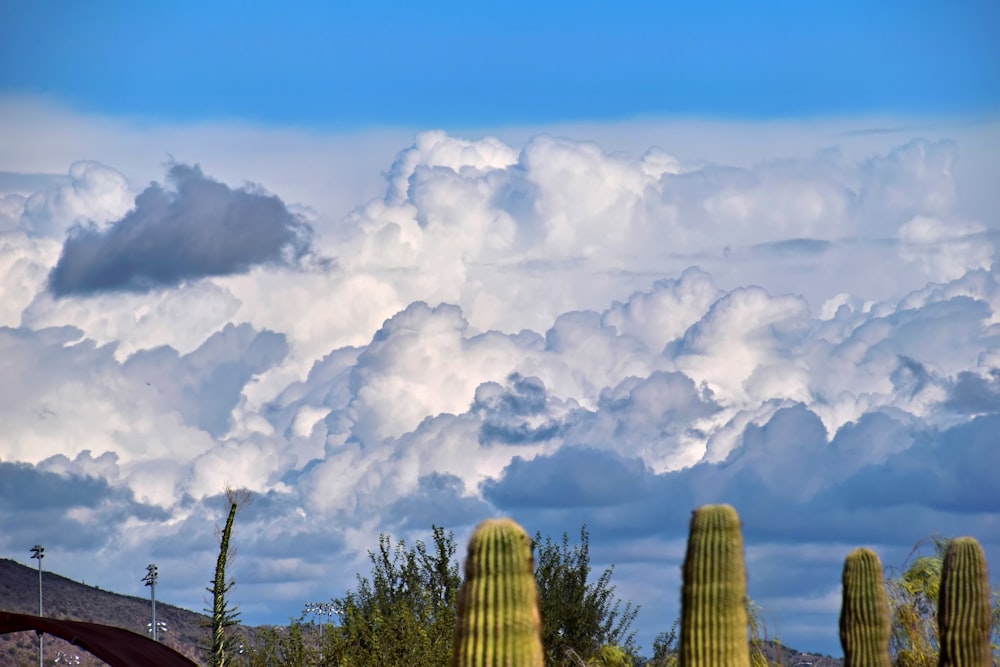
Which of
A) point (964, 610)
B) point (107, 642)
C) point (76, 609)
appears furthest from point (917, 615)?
point (76, 609)

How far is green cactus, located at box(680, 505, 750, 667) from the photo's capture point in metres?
15.1

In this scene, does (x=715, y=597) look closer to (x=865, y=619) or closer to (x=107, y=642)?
(x=865, y=619)

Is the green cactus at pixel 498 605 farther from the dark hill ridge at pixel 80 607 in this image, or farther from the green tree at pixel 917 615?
the dark hill ridge at pixel 80 607

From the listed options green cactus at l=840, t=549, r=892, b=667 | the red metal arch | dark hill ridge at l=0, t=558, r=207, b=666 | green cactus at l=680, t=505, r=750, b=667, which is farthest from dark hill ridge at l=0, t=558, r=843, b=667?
green cactus at l=680, t=505, r=750, b=667

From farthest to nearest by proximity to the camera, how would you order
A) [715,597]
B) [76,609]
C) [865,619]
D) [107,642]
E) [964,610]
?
[76,609] → [107,642] → [964,610] → [865,619] → [715,597]

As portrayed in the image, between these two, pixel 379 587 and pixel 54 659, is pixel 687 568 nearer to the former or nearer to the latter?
pixel 379 587

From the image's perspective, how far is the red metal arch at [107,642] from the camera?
2745 cm

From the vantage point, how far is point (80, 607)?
132125mm

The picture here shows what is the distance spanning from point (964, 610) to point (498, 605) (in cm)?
758

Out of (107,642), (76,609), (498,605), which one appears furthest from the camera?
(76,609)

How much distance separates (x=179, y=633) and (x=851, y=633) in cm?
11683

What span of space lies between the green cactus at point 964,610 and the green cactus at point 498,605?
6993 millimetres

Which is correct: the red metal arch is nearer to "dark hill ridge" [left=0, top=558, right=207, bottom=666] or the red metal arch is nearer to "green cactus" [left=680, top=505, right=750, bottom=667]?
"green cactus" [left=680, top=505, right=750, bottom=667]

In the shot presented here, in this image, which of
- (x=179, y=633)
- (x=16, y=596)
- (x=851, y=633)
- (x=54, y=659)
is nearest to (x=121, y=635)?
(x=851, y=633)
